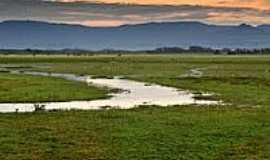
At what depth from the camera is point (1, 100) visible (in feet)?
133

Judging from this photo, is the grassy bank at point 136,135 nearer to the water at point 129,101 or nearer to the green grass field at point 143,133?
the green grass field at point 143,133

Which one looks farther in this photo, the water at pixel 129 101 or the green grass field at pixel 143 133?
the water at pixel 129 101

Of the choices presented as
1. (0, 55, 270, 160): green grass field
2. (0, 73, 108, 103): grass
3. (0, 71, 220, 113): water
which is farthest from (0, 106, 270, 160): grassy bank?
(0, 73, 108, 103): grass

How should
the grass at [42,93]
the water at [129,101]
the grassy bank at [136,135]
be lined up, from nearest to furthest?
the grassy bank at [136,135] < the water at [129,101] < the grass at [42,93]

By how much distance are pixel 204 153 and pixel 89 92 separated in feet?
96.2

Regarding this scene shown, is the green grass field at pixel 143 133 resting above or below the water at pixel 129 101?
above

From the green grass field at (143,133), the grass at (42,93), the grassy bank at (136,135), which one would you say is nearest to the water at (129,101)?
the grass at (42,93)

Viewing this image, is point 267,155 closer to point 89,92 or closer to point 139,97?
point 139,97

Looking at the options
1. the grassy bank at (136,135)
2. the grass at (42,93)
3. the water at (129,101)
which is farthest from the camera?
the grass at (42,93)

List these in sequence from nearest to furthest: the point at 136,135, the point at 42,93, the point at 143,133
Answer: the point at 136,135 → the point at 143,133 → the point at 42,93

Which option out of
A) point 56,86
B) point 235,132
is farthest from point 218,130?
point 56,86

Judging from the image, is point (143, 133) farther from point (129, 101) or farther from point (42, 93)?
point (42, 93)

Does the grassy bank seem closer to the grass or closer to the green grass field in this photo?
the green grass field

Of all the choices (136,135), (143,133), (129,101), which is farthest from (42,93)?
(136,135)
